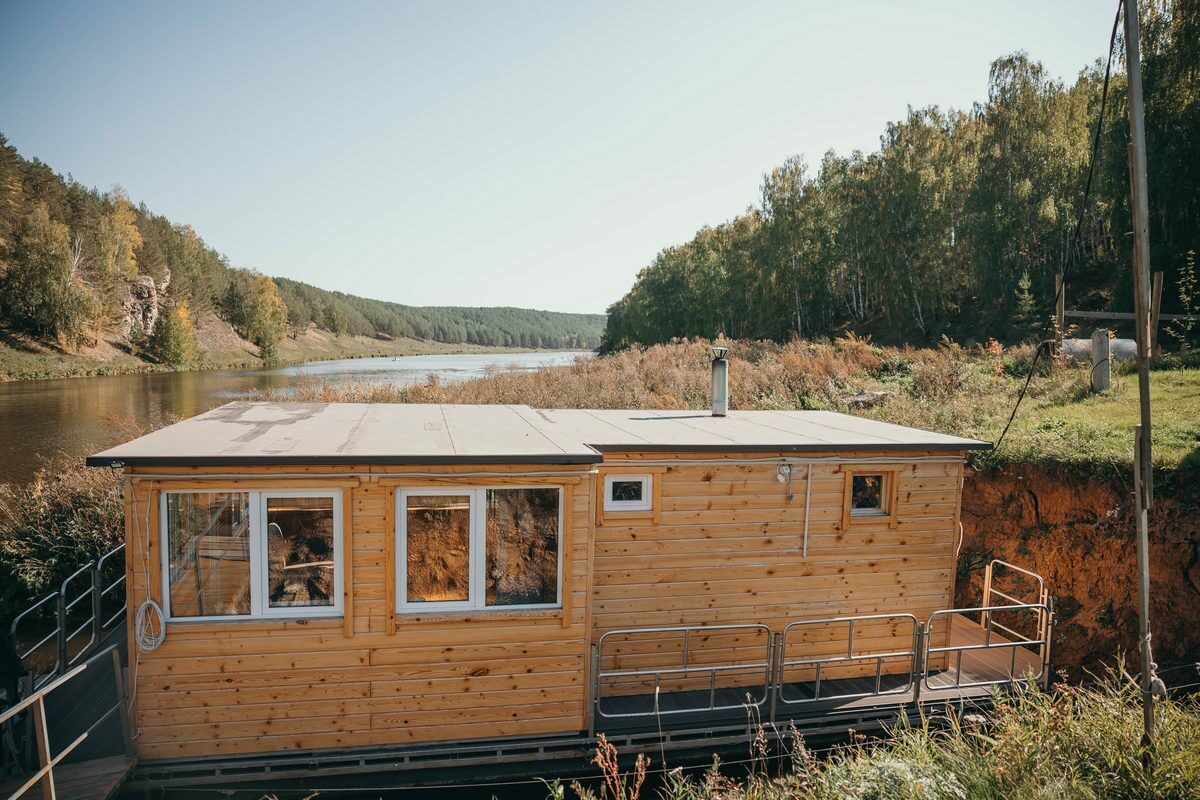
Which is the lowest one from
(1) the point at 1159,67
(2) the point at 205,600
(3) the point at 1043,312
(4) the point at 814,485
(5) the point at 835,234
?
(2) the point at 205,600

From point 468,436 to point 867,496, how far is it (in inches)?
206

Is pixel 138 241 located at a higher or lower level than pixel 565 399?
higher

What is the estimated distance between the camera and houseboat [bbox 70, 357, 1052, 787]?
19.2ft

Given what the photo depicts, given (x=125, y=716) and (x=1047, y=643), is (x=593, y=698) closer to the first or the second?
(x=125, y=716)

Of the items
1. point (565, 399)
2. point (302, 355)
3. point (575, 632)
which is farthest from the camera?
point (302, 355)

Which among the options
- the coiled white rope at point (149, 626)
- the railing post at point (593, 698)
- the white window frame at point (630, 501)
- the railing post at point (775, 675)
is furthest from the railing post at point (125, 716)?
the railing post at point (775, 675)

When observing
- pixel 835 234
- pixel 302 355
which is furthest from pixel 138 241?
pixel 835 234

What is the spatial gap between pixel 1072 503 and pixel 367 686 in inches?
438

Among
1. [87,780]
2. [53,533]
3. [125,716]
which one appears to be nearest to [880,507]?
[125,716]

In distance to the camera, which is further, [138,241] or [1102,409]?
[138,241]

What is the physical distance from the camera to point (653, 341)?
223 feet

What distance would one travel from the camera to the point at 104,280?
62.7 meters

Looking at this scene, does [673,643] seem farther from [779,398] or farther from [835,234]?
[835,234]

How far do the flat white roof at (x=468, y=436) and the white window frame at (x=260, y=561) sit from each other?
385mm
